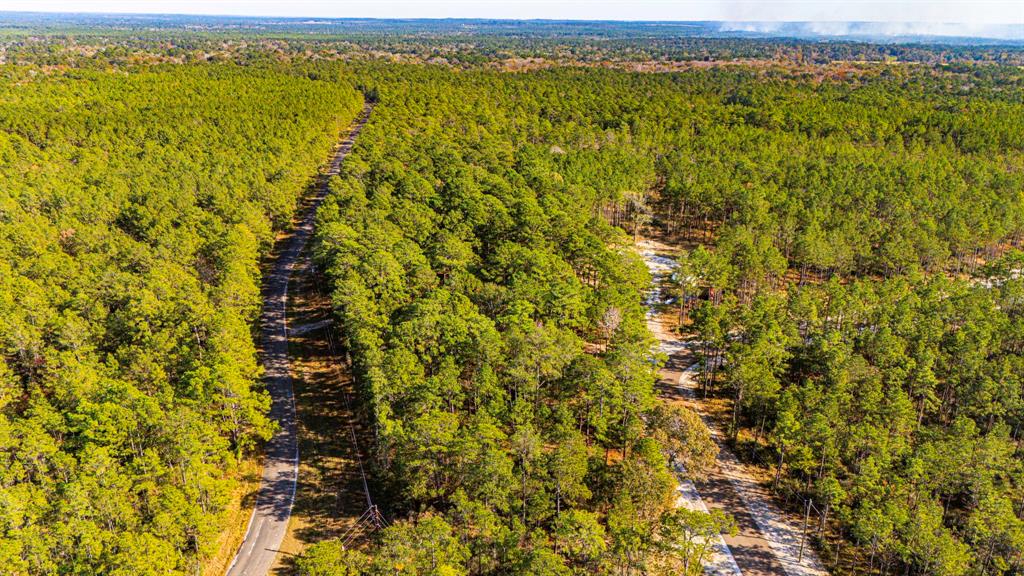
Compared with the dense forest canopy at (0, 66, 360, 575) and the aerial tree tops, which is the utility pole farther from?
the dense forest canopy at (0, 66, 360, 575)

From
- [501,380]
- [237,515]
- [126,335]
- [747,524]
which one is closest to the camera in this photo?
[747,524]

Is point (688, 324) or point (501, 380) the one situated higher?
point (501, 380)

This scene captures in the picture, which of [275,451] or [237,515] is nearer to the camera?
[237,515]

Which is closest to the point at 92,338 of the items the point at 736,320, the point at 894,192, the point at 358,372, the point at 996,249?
the point at 358,372

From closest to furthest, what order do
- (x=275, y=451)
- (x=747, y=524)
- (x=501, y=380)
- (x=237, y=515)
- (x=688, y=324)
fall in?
(x=747, y=524) → (x=237, y=515) → (x=275, y=451) → (x=501, y=380) → (x=688, y=324)

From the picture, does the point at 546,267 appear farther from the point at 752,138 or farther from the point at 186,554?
the point at 752,138

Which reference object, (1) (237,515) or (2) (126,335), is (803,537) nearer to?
(1) (237,515)

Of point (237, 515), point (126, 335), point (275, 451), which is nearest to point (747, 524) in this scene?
point (237, 515)
